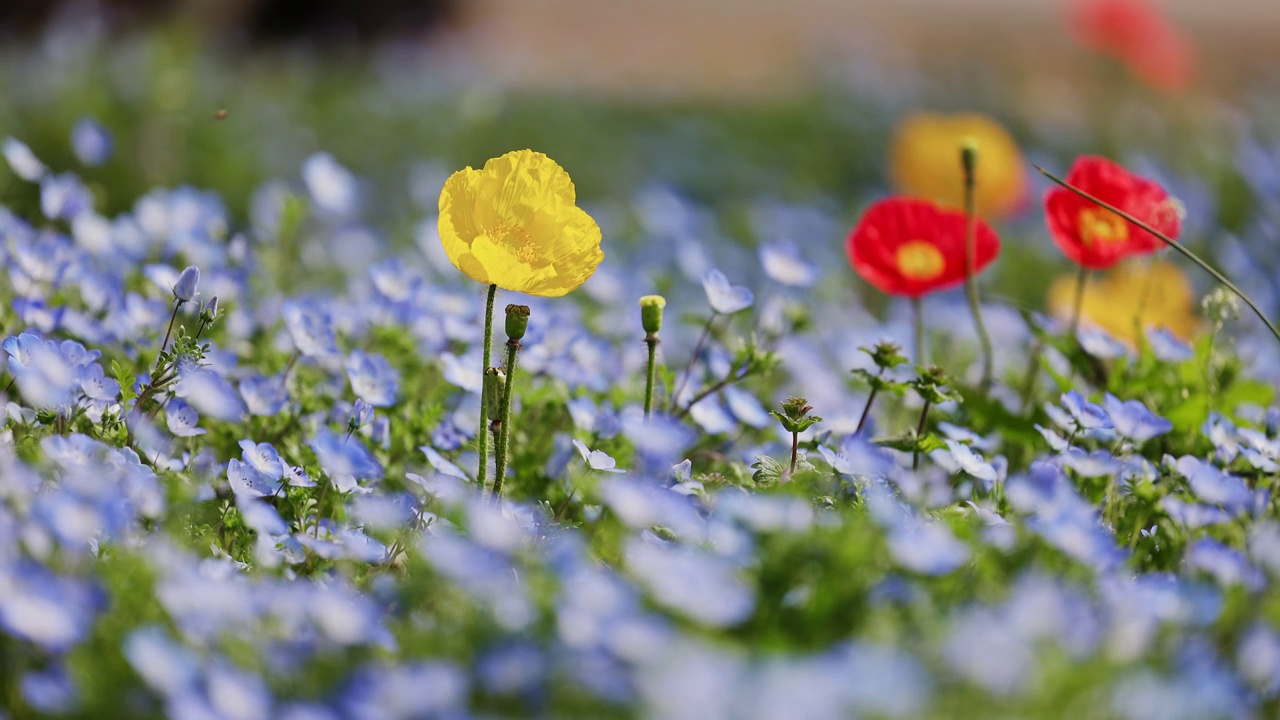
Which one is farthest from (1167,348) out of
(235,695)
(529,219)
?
(235,695)

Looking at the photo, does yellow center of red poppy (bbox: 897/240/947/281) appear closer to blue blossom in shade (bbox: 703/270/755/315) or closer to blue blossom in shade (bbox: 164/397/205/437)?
blue blossom in shade (bbox: 703/270/755/315)

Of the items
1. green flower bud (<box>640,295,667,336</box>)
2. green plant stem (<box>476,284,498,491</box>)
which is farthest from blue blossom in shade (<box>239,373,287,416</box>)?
green flower bud (<box>640,295,667,336</box>)

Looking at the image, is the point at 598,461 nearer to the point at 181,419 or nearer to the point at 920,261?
the point at 181,419

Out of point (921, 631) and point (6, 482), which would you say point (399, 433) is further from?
point (921, 631)

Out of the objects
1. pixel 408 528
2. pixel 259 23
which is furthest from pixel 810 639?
pixel 259 23

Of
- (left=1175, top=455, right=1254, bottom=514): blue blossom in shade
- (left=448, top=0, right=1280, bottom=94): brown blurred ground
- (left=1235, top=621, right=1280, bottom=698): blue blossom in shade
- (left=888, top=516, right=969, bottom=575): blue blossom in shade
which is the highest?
(left=448, top=0, right=1280, bottom=94): brown blurred ground

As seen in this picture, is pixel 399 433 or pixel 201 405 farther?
pixel 399 433
